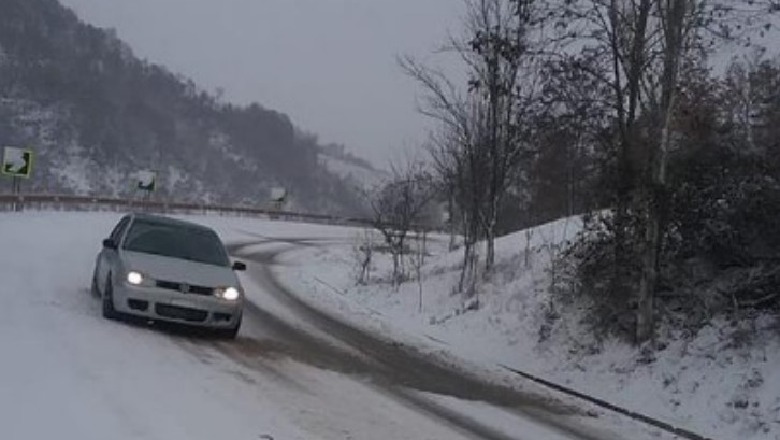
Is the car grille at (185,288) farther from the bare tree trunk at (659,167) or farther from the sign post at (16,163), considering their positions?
the sign post at (16,163)

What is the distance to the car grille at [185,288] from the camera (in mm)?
12742

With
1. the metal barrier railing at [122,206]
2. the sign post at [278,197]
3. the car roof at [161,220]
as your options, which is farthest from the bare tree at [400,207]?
the sign post at [278,197]

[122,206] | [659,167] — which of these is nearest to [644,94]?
[659,167]

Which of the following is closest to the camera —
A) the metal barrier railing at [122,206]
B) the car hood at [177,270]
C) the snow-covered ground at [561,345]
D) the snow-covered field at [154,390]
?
the snow-covered field at [154,390]

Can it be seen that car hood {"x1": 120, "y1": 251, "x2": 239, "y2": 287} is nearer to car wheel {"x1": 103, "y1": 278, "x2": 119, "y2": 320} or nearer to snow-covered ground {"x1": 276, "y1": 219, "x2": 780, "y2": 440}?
car wheel {"x1": 103, "y1": 278, "x2": 119, "y2": 320}

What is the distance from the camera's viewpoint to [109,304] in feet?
42.4

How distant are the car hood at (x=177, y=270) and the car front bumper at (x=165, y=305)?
230mm

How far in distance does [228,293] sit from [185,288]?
0.65 m

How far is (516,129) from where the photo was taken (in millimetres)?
20672

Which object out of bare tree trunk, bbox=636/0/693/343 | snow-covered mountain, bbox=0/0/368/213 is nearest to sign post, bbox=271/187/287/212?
snow-covered mountain, bbox=0/0/368/213

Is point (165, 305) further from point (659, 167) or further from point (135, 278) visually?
point (659, 167)

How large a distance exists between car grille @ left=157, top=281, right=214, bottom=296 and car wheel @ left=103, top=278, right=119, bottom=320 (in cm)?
72

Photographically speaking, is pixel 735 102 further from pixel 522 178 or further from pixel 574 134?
pixel 522 178

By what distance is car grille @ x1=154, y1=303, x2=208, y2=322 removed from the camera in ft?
41.4
